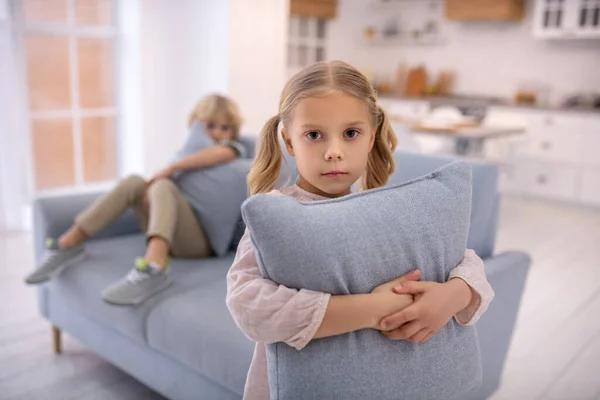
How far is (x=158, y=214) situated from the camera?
2.03 m

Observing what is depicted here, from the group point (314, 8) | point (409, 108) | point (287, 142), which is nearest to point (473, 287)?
point (287, 142)

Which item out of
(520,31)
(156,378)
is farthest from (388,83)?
(156,378)

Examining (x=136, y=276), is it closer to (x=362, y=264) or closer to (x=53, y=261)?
(x=53, y=261)

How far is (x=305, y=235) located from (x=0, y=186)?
11.4ft

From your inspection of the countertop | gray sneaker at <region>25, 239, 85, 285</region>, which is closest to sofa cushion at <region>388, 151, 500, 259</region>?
gray sneaker at <region>25, 239, 85, 285</region>

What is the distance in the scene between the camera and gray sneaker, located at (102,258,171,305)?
5.65ft

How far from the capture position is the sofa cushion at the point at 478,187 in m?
1.64

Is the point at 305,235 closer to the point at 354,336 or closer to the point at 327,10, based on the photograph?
the point at 354,336


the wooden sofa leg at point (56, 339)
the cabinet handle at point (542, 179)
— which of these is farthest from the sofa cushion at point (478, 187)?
the cabinet handle at point (542, 179)

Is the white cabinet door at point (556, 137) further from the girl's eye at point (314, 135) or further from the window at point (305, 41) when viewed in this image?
the girl's eye at point (314, 135)

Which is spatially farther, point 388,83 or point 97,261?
point 388,83

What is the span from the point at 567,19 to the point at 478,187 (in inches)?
181

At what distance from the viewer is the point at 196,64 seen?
4078mm

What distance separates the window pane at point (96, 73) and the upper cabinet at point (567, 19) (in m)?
4.04
